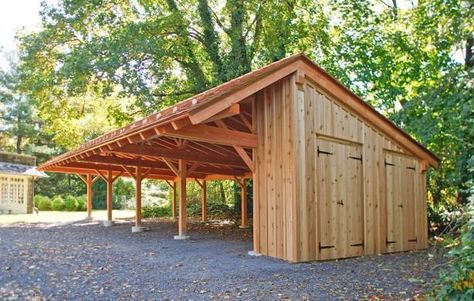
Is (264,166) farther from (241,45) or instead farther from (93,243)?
(241,45)

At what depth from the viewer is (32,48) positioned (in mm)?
14641

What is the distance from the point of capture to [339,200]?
7676 millimetres

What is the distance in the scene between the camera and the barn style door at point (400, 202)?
8984mm

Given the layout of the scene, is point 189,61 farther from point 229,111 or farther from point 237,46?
point 229,111

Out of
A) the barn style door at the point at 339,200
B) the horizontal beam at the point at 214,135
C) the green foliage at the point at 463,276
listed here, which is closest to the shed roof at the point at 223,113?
the horizontal beam at the point at 214,135

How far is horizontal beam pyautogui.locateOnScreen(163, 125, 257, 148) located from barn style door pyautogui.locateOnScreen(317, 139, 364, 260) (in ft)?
4.12

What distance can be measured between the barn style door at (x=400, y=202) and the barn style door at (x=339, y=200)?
1175 mm

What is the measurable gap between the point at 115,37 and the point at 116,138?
6333mm

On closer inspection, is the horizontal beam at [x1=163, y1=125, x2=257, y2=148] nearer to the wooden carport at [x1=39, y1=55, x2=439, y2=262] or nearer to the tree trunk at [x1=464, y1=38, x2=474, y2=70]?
the wooden carport at [x1=39, y1=55, x2=439, y2=262]

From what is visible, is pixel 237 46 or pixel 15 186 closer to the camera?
pixel 237 46

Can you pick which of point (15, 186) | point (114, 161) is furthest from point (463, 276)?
point (15, 186)

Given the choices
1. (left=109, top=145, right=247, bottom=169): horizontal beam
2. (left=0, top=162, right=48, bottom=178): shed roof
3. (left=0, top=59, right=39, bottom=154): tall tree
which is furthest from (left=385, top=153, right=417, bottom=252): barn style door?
(left=0, top=59, right=39, bottom=154): tall tree

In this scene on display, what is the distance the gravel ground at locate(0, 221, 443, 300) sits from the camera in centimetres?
484

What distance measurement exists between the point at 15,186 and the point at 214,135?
18114 millimetres
